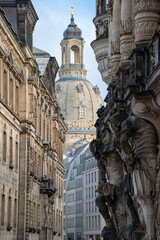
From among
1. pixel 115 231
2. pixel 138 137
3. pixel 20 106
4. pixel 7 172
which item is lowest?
pixel 115 231

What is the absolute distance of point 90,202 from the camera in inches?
5979

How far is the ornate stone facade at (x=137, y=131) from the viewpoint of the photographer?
723 inches

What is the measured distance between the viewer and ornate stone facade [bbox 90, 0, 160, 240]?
18375 millimetres

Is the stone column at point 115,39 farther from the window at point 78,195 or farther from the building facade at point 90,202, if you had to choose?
the window at point 78,195

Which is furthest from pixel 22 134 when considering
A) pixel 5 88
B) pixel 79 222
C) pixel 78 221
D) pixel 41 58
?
pixel 78 221

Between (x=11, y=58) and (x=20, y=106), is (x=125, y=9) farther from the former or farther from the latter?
(x=20, y=106)

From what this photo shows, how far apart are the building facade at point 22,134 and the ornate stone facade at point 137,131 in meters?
26.8

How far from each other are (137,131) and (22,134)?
41878 millimetres

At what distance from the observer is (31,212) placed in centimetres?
6219

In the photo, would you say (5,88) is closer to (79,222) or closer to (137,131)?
(137,131)

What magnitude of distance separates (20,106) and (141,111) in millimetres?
42453

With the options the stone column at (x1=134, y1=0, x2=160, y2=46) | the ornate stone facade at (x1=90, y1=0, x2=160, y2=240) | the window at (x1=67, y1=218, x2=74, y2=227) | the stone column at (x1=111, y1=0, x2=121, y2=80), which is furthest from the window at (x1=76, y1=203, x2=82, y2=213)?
the stone column at (x1=134, y1=0, x2=160, y2=46)

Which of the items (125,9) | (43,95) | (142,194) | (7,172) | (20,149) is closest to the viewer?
(142,194)

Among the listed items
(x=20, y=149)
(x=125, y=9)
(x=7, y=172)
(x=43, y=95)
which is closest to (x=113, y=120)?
(x=125, y=9)
